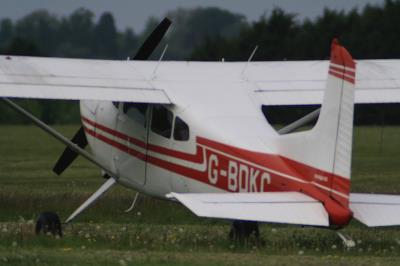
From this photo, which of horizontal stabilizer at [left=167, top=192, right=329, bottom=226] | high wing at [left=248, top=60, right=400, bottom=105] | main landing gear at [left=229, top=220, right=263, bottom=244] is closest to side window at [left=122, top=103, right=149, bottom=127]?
high wing at [left=248, top=60, right=400, bottom=105]

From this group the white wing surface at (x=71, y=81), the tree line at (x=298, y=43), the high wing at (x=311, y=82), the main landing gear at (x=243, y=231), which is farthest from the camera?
the tree line at (x=298, y=43)

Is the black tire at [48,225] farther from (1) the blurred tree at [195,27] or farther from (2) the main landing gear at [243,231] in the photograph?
(1) the blurred tree at [195,27]

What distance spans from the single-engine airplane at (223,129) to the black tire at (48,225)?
1361mm

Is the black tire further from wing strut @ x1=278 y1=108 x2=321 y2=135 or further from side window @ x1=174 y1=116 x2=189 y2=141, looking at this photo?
wing strut @ x1=278 y1=108 x2=321 y2=135

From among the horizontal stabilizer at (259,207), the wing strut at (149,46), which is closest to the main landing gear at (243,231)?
the horizontal stabilizer at (259,207)

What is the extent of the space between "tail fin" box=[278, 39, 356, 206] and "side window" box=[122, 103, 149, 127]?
384 cm

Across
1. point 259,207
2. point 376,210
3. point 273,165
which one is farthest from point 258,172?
point 376,210

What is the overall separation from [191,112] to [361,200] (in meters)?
2.75

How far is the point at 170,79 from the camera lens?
16938 millimetres

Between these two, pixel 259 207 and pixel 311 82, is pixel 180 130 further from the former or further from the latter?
pixel 311 82

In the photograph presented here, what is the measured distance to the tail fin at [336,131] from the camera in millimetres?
12820

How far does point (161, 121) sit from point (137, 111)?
764 millimetres

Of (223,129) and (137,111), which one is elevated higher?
(137,111)

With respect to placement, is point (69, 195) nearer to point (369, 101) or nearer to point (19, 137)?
point (369, 101)
